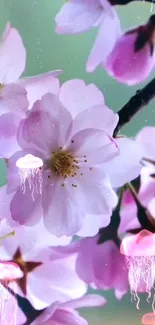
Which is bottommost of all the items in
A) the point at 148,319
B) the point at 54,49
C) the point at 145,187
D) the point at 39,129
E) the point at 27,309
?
the point at 148,319

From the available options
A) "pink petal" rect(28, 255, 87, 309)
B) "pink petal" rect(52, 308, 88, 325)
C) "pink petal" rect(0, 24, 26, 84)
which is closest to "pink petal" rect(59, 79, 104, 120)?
"pink petal" rect(0, 24, 26, 84)

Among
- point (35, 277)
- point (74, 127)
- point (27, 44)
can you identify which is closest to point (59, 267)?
point (35, 277)

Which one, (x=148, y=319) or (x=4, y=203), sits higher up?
(x=4, y=203)

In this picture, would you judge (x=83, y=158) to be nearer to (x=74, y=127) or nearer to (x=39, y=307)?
(x=74, y=127)

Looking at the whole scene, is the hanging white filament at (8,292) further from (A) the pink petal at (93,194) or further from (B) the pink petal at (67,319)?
(A) the pink petal at (93,194)

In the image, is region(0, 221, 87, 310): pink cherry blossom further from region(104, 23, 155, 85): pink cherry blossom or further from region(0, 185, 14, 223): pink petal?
region(104, 23, 155, 85): pink cherry blossom

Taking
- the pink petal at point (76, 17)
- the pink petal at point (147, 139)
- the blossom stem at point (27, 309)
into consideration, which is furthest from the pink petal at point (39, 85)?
the blossom stem at point (27, 309)

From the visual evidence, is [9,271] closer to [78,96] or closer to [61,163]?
[61,163]

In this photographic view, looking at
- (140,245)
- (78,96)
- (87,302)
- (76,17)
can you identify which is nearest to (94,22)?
(76,17)
